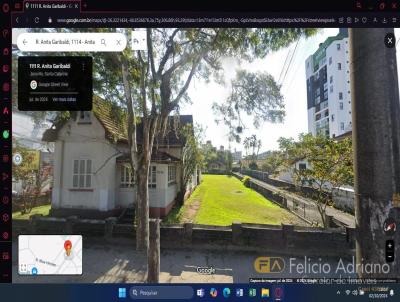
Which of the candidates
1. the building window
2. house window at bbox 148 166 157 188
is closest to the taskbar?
the building window

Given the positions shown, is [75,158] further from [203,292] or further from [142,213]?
[142,213]

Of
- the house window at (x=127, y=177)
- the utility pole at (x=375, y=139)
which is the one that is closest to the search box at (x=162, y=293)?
the utility pole at (x=375, y=139)

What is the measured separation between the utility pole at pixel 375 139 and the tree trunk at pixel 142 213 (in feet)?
11.1

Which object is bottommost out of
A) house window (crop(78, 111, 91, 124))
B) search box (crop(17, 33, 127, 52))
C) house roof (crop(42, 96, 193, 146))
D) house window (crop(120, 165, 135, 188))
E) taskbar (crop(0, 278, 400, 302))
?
taskbar (crop(0, 278, 400, 302))

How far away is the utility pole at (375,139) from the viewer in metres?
1.40

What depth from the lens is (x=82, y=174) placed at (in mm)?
2641

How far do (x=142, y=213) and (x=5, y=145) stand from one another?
9.32 feet

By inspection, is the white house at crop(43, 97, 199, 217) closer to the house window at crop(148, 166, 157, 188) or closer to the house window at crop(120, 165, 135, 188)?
the house window at crop(120, 165, 135, 188)

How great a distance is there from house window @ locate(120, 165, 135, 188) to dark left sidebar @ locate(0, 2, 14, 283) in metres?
2.10

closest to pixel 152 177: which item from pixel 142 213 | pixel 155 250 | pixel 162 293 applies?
pixel 142 213

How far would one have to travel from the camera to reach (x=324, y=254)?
5.63 ft

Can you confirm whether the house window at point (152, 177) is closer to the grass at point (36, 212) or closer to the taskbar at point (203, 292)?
the grass at point (36, 212)

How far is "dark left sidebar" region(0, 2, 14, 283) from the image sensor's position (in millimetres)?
1513

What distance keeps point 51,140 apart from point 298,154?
109 inches
